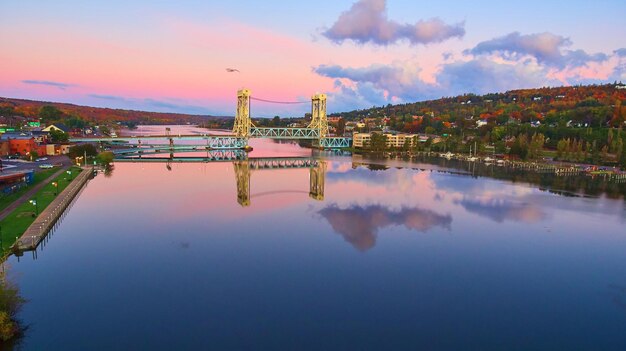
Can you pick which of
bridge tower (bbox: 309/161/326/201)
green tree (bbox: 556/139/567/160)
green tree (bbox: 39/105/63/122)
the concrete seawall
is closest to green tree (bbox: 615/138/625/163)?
green tree (bbox: 556/139/567/160)

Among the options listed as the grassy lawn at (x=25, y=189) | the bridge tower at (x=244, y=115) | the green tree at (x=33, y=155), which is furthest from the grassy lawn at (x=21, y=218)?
the bridge tower at (x=244, y=115)

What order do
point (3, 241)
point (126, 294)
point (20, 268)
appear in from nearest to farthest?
point (126, 294) → point (20, 268) → point (3, 241)

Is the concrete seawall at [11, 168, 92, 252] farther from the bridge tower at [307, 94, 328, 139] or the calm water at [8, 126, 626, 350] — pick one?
the bridge tower at [307, 94, 328, 139]

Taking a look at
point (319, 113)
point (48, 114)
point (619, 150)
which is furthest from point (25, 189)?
point (48, 114)

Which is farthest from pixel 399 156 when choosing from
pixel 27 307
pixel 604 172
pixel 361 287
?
pixel 27 307

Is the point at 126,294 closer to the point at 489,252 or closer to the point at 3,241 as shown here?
the point at 3,241

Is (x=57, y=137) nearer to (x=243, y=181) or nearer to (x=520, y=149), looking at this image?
(x=243, y=181)
